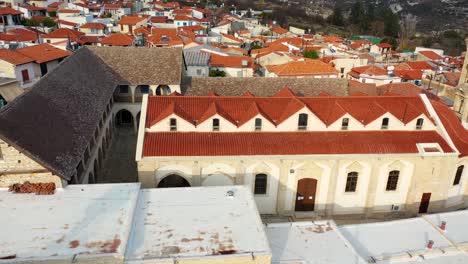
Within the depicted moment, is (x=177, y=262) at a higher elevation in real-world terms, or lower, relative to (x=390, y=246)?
higher

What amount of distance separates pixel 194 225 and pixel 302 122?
1274cm

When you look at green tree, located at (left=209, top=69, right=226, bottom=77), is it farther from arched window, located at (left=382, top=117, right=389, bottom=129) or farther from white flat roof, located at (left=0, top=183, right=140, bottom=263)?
white flat roof, located at (left=0, top=183, right=140, bottom=263)

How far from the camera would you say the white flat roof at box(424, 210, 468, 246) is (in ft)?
68.6

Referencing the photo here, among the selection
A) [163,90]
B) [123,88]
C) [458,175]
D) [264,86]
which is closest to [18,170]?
[123,88]

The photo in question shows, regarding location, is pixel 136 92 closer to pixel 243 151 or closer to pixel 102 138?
pixel 102 138

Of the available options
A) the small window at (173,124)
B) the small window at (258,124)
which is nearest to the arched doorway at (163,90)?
the small window at (173,124)

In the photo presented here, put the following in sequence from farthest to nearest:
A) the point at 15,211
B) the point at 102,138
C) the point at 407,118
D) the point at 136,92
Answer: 1. the point at 136,92
2. the point at 102,138
3. the point at 407,118
4. the point at 15,211

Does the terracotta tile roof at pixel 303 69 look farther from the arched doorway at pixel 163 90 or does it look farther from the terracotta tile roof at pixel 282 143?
the terracotta tile roof at pixel 282 143

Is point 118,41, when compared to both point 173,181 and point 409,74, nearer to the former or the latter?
point 409,74

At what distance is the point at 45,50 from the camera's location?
2111 inches

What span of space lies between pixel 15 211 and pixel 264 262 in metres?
12.0

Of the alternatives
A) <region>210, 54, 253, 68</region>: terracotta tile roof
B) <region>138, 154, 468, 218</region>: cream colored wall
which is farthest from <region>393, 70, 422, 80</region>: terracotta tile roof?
<region>138, 154, 468, 218</region>: cream colored wall

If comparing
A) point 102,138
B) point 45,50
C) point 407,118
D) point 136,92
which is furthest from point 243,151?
point 45,50

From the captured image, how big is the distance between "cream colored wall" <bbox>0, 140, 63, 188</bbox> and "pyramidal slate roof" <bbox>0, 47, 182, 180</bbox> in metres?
0.58
